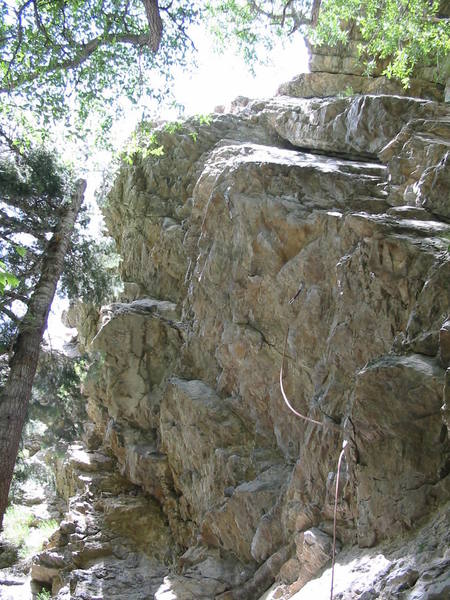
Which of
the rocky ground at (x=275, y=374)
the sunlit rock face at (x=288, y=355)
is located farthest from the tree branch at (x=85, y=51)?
the rocky ground at (x=275, y=374)

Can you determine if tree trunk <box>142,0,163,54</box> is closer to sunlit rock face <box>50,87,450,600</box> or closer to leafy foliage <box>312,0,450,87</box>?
sunlit rock face <box>50,87,450,600</box>

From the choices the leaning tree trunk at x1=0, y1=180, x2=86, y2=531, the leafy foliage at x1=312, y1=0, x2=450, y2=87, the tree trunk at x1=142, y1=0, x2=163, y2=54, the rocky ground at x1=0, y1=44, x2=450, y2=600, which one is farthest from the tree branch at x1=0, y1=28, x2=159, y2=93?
the leafy foliage at x1=312, y1=0, x2=450, y2=87

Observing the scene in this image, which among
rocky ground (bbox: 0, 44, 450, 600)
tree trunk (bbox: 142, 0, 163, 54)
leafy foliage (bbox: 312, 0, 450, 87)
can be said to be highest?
leafy foliage (bbox: 312, 0, 450, 87)

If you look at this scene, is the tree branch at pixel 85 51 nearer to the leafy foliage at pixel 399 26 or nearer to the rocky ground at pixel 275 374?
the rocky ground at pixel 275 374

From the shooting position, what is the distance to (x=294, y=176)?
10531 mm

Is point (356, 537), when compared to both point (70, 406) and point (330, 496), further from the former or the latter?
point (70, 406)

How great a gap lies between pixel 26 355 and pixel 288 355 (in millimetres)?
4239

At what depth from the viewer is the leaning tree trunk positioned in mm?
7039

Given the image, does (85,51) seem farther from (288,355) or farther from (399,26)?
(399,26)

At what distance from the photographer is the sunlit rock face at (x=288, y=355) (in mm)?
5312

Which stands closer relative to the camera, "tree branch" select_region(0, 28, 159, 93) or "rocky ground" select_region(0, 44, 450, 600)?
"rocky ground" select_region(0, 44, 450, 600)

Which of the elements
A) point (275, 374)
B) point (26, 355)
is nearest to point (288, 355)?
point (275, 374)

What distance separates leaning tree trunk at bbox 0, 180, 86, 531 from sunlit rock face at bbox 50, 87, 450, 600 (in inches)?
125

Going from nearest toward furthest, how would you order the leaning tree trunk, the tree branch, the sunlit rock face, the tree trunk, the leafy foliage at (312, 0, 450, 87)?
1. the sunlit rock face
2. the leaning tree trunk
3. the tree trunk
4. the tree branch
5. the leafy foliage at (312, 0, 450, 87)
